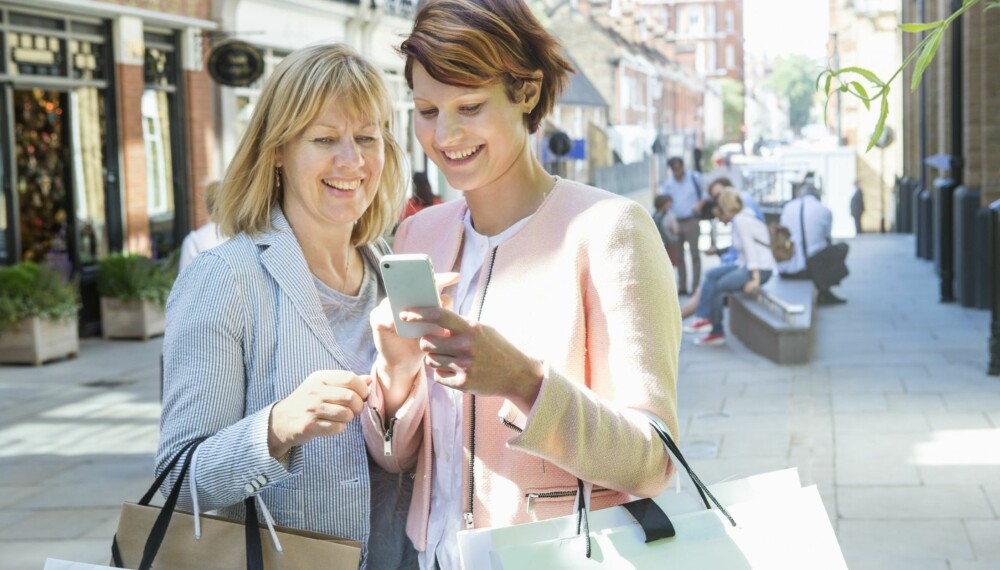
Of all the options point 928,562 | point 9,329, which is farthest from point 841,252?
point 928,562

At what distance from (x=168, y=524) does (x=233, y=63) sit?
1535 cm

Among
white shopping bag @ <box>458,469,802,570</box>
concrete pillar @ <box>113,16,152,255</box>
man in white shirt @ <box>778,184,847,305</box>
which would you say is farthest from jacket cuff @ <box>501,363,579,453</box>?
man in white shirt @ <box>778,184,847,305</box>

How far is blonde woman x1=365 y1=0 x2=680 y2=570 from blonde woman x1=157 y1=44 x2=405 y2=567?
0.47 ft

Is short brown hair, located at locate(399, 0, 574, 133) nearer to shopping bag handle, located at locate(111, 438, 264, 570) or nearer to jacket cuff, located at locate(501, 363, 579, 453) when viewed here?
jacket cuff, located at locate(501, 363, 579, 453)

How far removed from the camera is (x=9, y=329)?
12.5 metres

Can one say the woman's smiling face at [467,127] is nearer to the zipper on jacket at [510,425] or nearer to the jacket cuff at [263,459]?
the zipper on jacket at [510,425]

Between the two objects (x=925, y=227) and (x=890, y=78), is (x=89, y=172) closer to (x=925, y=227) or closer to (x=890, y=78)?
(x=890, y=78)

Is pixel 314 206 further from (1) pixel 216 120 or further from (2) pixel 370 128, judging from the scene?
(1) pixel 216 120

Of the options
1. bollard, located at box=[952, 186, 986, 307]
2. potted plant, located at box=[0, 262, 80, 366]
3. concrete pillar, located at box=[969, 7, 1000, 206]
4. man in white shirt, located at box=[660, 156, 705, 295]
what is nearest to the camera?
potted plant, located at box=[0, 262, 80, 366]

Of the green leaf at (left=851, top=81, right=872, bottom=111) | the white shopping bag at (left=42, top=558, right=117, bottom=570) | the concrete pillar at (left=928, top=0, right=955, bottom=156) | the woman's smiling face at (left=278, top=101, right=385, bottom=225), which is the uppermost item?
the concrete pillar at (left=928, top=0, right=955, bottom=156)

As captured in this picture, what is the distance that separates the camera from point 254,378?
2.38m

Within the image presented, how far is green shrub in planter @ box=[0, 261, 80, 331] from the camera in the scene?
12.5 m

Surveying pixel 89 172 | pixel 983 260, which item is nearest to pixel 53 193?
pixel 89 172

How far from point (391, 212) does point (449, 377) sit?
0.94 metres
